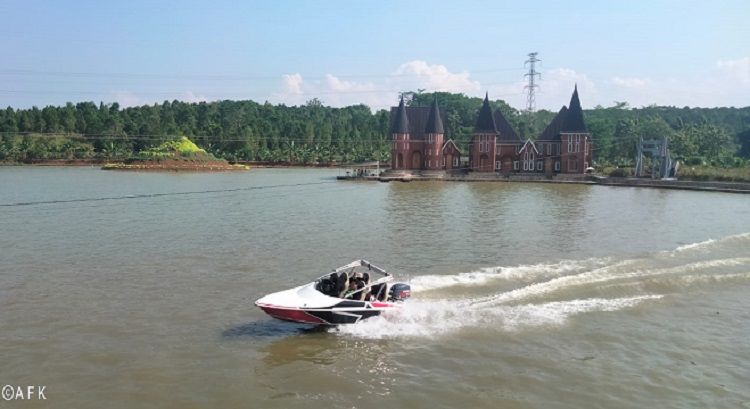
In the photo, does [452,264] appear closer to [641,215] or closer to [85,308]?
[85,308]

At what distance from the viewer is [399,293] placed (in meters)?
17.3

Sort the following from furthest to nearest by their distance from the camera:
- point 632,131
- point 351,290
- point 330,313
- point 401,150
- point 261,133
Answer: point 261,133 < point 632,131 < point 401,150 < point 351,290 < point 330,313

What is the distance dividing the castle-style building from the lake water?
52.5m

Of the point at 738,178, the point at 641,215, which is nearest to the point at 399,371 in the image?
the point at 641,215

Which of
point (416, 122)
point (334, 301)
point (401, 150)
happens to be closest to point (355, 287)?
point (334, 301)

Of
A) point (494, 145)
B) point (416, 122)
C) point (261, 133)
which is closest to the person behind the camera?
point (494, 145)

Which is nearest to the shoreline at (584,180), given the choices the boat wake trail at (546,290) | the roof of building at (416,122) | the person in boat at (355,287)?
the roof of building at (416,122)

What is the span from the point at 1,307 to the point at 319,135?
132353 mm

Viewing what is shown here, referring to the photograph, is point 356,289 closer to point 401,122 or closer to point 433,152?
point 433,152

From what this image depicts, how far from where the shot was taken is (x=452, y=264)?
79.4 feet

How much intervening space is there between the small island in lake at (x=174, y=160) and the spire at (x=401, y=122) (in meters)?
38.1

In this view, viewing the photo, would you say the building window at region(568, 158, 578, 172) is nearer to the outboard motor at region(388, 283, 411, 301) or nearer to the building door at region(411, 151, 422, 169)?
the building door at region(411, 151, 422, 169)

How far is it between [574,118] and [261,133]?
8342 centimetres

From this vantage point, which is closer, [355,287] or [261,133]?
[355,287]
